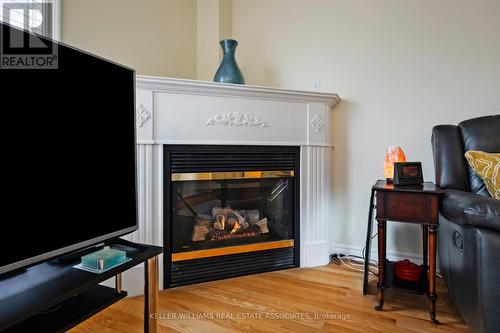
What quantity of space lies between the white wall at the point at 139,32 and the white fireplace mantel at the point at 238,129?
67 centimetres

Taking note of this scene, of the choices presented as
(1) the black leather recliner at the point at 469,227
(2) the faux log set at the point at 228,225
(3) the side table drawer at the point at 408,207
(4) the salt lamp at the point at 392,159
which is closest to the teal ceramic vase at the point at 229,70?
(2) the faux log set at the point at 228,225

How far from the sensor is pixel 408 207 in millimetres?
1637

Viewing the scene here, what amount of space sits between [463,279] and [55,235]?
1.65m

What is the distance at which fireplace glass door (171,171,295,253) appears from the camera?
6.57ft

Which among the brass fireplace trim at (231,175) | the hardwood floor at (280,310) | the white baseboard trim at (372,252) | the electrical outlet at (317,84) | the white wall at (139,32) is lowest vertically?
the hardwood floor at (280,310)

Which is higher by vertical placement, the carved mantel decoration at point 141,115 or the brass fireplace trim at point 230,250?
the carved mantel decoration at point 141,115

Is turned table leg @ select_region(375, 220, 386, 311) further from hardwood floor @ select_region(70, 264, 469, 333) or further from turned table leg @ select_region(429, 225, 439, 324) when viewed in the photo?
turned table leg @ select_region(429, 225, 439, 324)

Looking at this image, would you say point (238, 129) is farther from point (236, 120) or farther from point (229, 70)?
point (229, 70)

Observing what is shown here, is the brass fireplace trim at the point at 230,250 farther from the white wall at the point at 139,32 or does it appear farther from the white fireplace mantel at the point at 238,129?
the white wall at the point at 139,32

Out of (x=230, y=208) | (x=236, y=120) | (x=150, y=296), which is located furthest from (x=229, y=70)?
(x=150, y=296)

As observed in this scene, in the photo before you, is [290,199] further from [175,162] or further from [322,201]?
[175,162]

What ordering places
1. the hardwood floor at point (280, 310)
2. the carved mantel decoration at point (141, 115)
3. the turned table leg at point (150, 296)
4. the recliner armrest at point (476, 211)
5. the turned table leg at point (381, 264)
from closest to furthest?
the recliner armrest at point (476, 211), the turned table leg at point (150, 296), the hardwood floor at point (280, 310), the turned table leg at point (381, 264), the carved mantel decoration at point (141, 115)

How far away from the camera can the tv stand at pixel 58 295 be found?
0.81 meters

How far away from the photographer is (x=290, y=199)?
2275 mm
